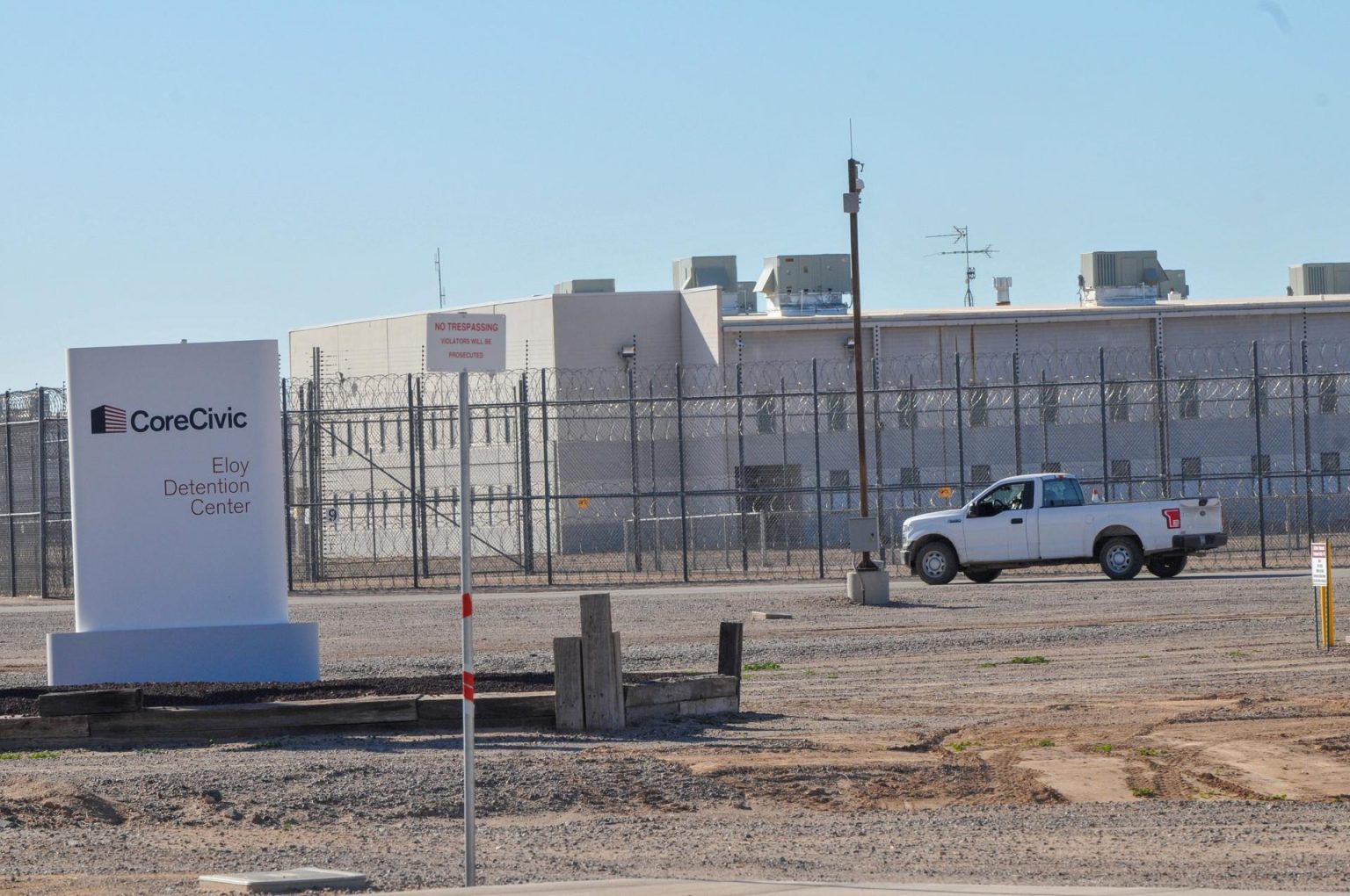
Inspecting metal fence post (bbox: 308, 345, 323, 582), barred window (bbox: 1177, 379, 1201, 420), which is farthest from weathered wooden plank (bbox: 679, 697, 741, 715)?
barred window (bbox: 1177, 379, 1201, 420)

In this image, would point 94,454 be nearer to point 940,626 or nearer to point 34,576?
point 940,626

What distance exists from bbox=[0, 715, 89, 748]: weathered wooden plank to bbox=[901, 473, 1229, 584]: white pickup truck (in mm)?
17142

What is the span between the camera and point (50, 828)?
928 cm

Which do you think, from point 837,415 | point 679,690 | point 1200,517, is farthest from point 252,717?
point 837,415

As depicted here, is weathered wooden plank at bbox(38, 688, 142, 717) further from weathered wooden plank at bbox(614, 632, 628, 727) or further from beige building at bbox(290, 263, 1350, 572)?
beige building at bbox(290, 263, 1350, 572)

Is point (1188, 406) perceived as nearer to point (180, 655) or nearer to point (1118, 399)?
point (1118, 399)

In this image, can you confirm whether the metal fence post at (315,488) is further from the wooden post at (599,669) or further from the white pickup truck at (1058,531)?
the wooden post at (599,669)

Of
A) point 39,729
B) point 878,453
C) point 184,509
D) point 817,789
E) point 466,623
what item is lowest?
point 817,789

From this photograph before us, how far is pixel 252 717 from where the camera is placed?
1234cm

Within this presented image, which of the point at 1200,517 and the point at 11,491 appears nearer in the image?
the point at 1200,517

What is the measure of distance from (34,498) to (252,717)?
71.3 ft

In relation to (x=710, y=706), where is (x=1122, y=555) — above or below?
above

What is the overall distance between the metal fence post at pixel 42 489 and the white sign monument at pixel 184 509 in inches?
610

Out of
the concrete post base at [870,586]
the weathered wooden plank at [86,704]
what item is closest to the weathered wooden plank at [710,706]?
the weathered wooden plank at [86,704]
